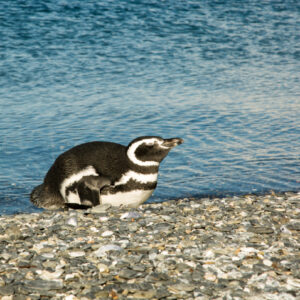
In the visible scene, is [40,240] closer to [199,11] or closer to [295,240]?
[295,240]

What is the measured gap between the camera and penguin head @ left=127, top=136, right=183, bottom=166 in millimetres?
6656

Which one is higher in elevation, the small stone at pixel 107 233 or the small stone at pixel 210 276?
the small stone at pixel 210 276

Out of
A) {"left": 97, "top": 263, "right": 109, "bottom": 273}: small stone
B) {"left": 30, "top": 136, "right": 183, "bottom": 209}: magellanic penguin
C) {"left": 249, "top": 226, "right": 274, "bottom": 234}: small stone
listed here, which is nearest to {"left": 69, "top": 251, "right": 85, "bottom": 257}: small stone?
{"left": 97, "top": 263, "right": 109, "bottom": 273}: small stone

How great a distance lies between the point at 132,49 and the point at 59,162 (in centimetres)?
1082

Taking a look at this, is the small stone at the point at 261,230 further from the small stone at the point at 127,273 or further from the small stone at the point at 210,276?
the small stone at the point at 127,273

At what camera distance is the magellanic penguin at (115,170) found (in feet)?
21.7

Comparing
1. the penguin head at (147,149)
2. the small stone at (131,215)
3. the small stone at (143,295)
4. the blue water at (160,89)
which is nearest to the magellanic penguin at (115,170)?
the penguin head at (147,149)

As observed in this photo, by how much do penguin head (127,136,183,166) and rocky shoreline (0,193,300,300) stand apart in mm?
608

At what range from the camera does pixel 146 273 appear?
4.46m

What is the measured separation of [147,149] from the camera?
668 centimetres

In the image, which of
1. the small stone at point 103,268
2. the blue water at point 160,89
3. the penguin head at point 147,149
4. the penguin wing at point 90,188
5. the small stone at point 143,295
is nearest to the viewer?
the small stone at point 143,295

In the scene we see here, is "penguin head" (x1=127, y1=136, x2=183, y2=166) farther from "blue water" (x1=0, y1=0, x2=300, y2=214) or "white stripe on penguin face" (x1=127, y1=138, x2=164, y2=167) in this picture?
"blue water" (x1=0, y1=0, x2=300, y2=214)

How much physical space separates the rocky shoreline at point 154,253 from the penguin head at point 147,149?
0.61 m

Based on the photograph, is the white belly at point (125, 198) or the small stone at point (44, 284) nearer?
the small stone at point (44, 284)
